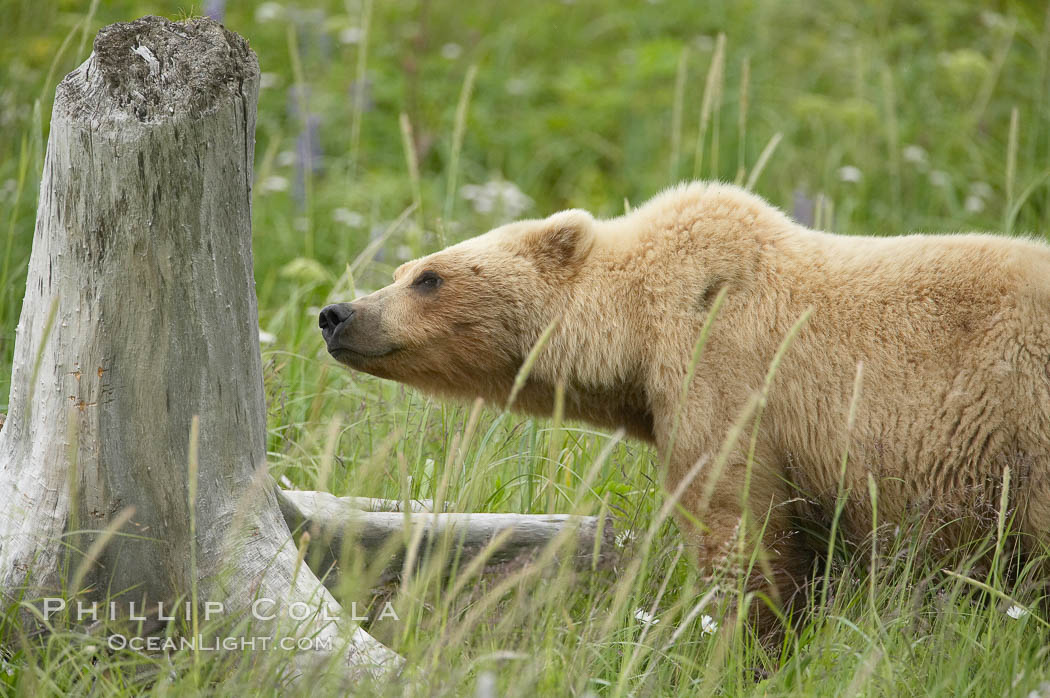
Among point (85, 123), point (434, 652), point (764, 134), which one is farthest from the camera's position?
point (764, 134)

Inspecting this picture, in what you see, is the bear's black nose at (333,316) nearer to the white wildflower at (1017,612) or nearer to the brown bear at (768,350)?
the brown bear at (768,350)

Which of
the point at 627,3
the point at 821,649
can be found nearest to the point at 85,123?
the point at 821,649

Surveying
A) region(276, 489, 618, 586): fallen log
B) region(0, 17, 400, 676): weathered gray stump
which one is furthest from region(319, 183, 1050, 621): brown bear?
region(0, 17, 400, 676): weathered gray stump

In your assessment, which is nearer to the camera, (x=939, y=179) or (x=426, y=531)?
(x=426, y=531)

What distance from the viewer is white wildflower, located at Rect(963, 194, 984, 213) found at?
22.1 ft

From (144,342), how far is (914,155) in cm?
595

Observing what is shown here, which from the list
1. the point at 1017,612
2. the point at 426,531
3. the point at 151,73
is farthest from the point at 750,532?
the point at 151,73

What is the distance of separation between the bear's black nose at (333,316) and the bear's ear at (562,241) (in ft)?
2.11

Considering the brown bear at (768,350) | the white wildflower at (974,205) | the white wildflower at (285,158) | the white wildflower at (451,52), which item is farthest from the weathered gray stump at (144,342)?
the white wildflower at (451,52)

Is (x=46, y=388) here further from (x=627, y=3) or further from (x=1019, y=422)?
(x=627, y=3)

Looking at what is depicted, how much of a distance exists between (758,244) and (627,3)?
821 centimetres

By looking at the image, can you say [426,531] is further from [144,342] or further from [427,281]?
[144,342]

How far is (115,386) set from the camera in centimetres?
265

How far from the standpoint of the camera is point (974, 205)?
22.2ft
